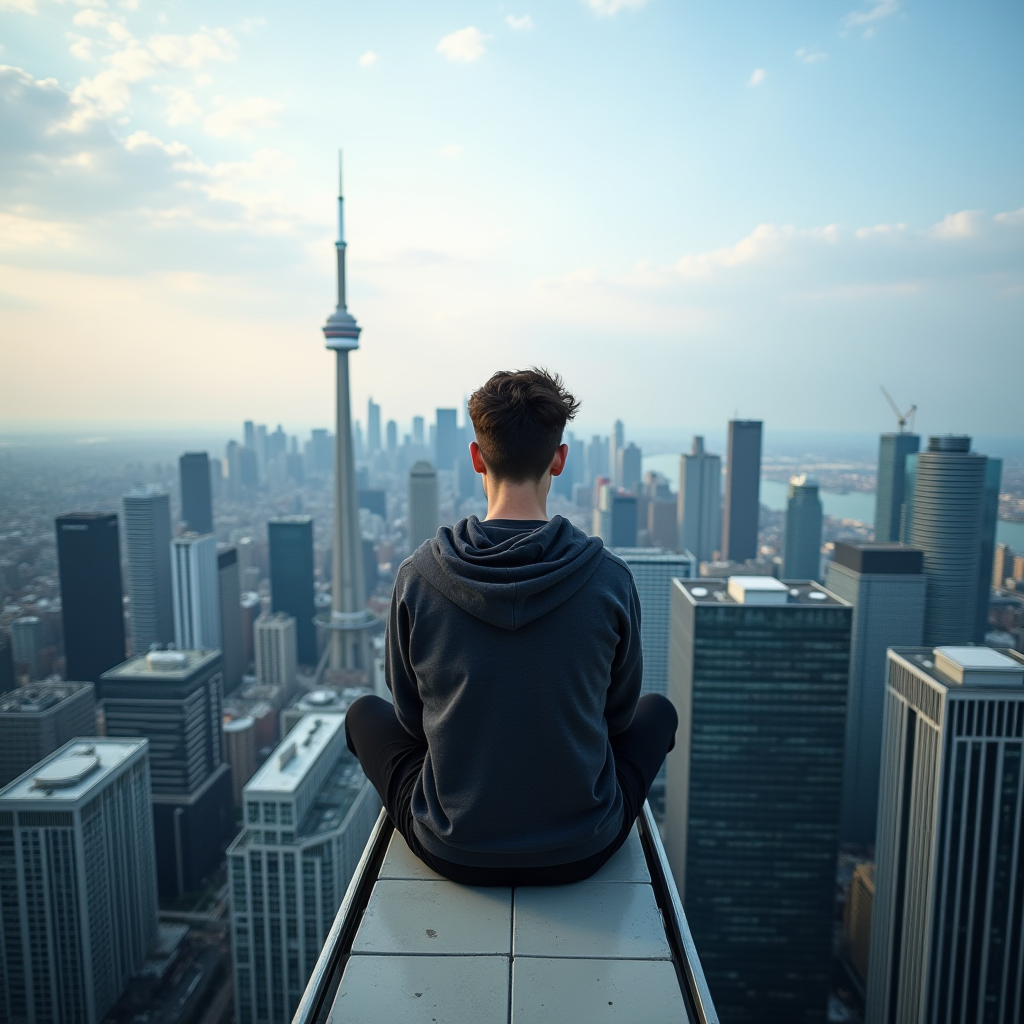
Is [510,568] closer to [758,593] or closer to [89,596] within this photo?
[758,593]

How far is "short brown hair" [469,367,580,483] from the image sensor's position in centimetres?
110

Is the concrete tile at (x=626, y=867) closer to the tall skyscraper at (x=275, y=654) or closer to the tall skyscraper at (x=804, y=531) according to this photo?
the tall skyscraper at (x=275, y=654)

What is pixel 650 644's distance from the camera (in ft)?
52.0

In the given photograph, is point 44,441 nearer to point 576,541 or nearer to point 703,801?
point 703,801

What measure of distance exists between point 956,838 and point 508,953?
30.7ft

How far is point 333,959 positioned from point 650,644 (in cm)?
1536

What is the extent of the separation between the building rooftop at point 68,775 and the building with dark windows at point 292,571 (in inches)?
532

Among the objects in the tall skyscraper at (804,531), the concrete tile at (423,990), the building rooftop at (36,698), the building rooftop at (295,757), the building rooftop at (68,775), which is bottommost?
the building rooftop at (295,757)

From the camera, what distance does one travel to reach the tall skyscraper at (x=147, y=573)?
1803 centimetres

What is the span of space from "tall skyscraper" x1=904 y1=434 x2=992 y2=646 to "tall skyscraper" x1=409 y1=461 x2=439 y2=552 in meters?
14.7

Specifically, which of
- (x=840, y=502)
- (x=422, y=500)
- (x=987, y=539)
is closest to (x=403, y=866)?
(x=987, y=539)

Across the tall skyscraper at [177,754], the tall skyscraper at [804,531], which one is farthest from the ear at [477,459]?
the tall skyscraper at [804,531]

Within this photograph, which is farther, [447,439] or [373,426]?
[373,426]

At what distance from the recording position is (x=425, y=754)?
123cm
